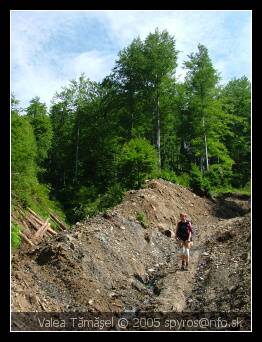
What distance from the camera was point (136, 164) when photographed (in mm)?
26391

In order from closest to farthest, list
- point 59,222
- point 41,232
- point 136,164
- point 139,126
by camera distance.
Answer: point 41,232 → point 136,164 → point 59,222 → point 139,126

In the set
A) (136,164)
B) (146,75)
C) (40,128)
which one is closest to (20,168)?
(136,164)

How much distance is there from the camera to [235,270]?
48.3 feet

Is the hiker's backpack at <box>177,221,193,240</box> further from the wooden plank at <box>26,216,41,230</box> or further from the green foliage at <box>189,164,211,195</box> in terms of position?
the green foliage at <box>189,164,211,195</box>

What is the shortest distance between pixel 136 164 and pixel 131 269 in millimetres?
11136

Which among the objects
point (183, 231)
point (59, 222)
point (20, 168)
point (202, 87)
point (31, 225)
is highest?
point (202, 87)

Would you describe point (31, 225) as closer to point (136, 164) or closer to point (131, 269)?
point (136, 164)

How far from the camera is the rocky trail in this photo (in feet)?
38.6

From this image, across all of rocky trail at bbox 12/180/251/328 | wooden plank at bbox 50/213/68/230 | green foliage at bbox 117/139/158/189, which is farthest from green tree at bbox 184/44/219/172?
rocky trail at bbox 12/180/251/328

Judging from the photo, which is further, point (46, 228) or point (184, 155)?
point (184, 155)

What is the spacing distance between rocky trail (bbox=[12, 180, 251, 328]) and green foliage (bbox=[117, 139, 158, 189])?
374 cm
